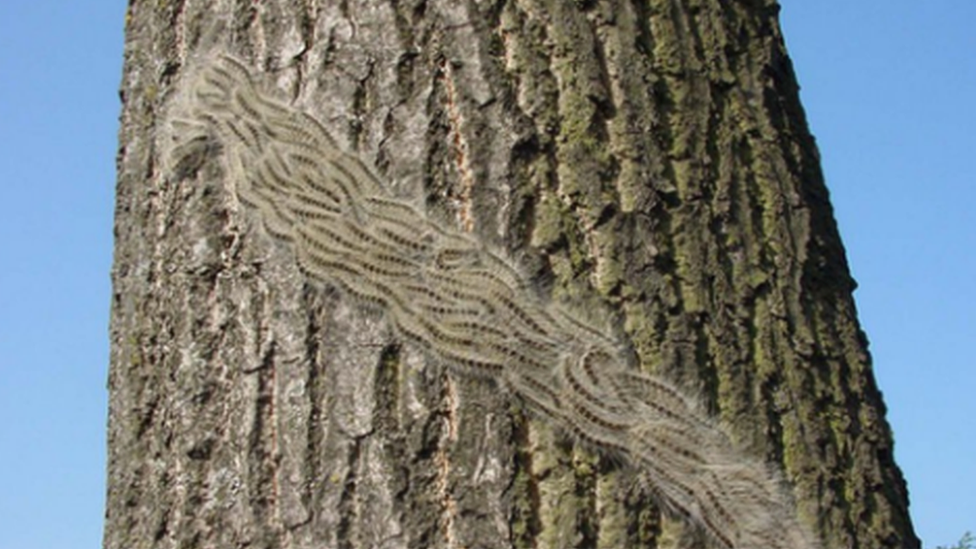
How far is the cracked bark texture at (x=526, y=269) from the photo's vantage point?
5.72ft

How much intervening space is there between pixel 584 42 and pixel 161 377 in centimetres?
70

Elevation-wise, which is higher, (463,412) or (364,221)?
(364,221)

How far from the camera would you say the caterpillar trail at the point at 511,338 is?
1.79 meters

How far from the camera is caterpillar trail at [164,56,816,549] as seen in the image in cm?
179

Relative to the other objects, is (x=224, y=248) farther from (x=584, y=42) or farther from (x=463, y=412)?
(x=584, y=42)

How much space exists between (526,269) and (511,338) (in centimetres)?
9

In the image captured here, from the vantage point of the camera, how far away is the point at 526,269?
181cm

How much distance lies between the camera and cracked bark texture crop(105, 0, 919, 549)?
5.72 feet

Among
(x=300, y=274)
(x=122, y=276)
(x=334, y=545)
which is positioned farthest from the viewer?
(x=122, y=276)

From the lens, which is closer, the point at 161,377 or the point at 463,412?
the point at 463,412

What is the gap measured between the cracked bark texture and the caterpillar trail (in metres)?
0.02

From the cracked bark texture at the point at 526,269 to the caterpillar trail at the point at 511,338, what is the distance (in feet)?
0.08

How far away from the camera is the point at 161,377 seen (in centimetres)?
191

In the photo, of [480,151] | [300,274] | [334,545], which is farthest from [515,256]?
[334,545]
